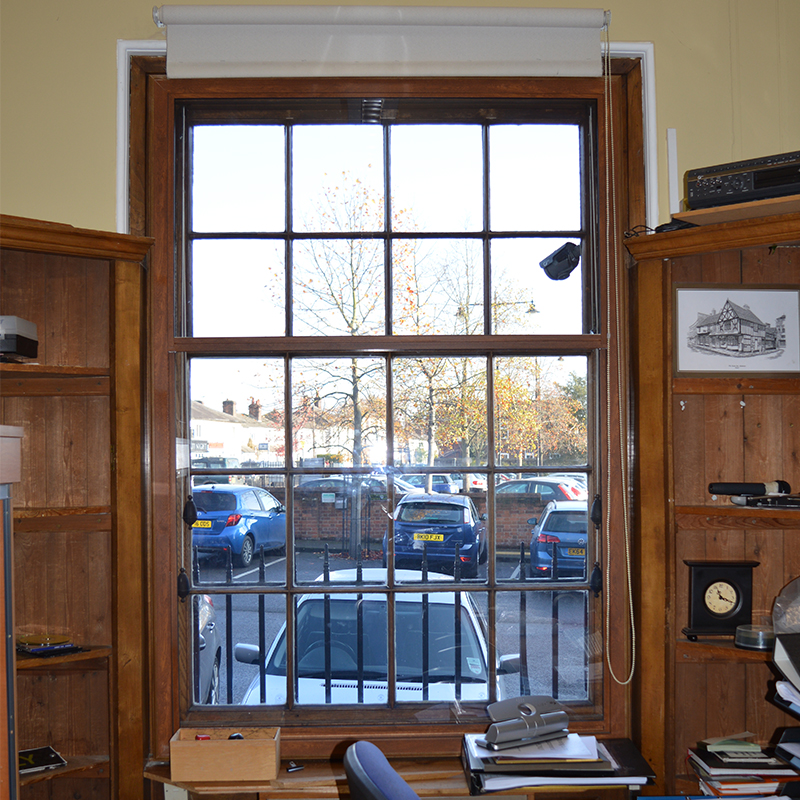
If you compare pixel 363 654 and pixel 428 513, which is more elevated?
pixel 428 513

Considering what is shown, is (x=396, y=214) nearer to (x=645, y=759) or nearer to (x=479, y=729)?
(x=479, y=729)

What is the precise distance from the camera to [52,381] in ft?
7.27

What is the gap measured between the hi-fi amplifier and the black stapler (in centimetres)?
152

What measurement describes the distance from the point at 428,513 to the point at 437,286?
2.52ft

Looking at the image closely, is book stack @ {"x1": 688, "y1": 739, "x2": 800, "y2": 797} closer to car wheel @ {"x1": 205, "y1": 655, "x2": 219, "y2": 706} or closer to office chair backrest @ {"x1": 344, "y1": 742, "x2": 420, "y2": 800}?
office chair backrest @ {"x1": 344, "y1": 742, "x2": 420, "y2": 800}

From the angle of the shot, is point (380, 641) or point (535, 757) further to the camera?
point (380, 641)

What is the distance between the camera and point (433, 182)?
2342 mm

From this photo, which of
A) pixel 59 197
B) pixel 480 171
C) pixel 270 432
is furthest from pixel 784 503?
pixel 59 197

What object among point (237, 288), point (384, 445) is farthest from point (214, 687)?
point (237, 288)

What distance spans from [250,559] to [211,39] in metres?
1.69

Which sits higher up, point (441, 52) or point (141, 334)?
point (441, 52)

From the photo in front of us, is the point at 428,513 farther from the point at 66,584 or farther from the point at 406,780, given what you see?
the point at 66,584

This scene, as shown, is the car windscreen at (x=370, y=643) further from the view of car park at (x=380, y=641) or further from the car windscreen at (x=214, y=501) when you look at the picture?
the car windscreen at (x=214, y=501)

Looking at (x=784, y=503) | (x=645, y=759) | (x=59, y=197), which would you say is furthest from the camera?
(x=59, y=197)
